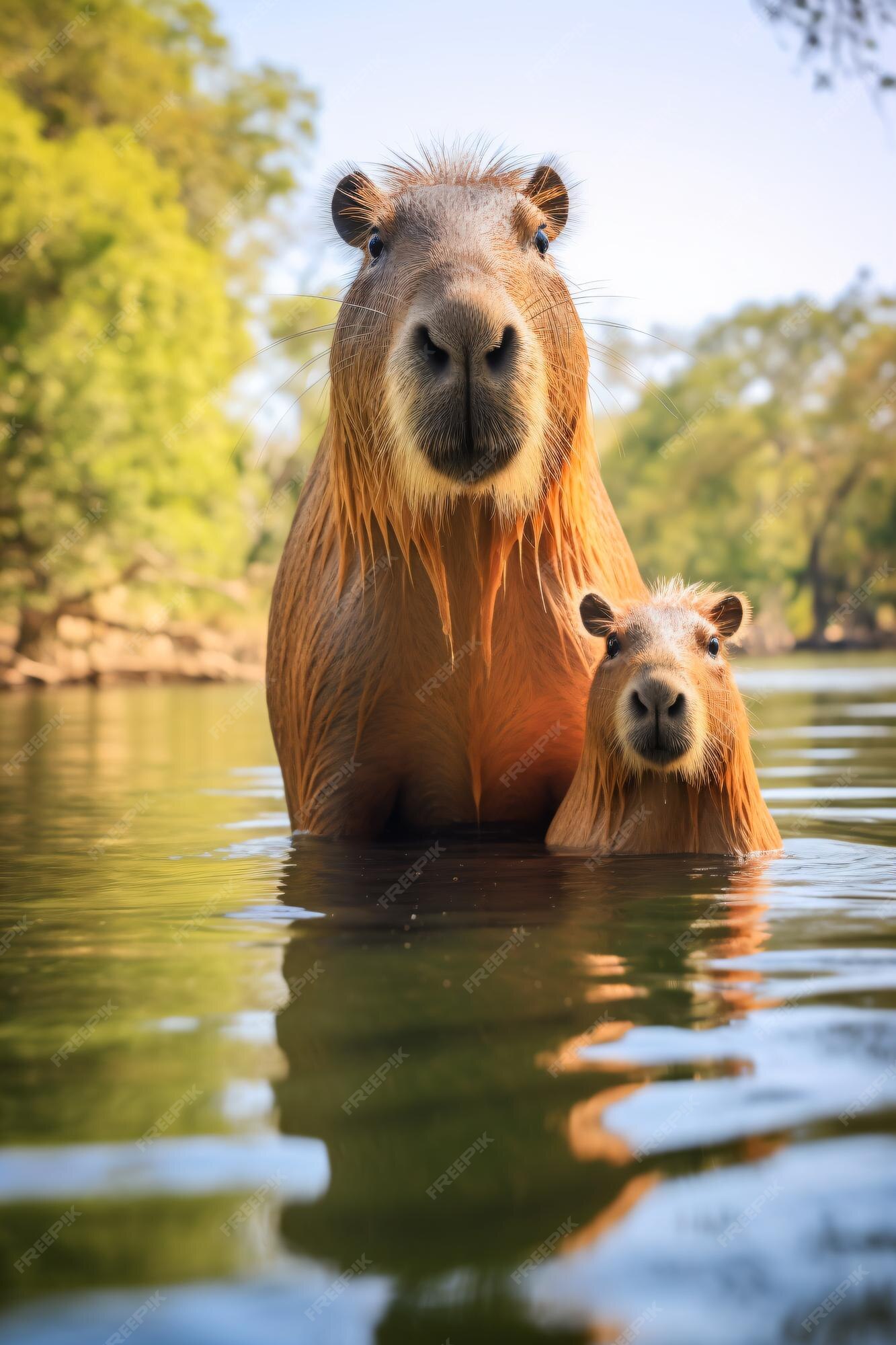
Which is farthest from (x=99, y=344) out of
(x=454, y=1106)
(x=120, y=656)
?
(x=454, y=1106)

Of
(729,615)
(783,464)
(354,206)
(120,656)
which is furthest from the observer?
(783,464)

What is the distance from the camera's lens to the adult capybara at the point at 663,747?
434cm

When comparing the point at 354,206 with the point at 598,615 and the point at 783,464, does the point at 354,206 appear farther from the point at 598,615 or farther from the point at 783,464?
the point at 783,464

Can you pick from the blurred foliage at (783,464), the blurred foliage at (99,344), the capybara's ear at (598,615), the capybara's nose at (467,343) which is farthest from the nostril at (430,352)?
the blurred foliage at (783,464)

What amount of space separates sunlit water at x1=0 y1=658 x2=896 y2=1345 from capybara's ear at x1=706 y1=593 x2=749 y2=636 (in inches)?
34.0

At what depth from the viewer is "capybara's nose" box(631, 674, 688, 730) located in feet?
14.0

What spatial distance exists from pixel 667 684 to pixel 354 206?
71.7 inches

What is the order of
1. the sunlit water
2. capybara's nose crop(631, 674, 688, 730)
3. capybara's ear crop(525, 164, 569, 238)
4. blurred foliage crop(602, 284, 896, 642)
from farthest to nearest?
1. blurred foliage crop(602, 284, 896, 642)
2. capybara's ear crop(525, 164, 569, 238)
3. capybara's nose crop(631, 674, 688, 730)
4. the sunlit water

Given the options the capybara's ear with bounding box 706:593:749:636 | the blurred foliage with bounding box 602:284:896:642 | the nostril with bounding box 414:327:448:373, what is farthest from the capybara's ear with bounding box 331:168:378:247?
the blurred foliage with bounding box 602:284:896:642

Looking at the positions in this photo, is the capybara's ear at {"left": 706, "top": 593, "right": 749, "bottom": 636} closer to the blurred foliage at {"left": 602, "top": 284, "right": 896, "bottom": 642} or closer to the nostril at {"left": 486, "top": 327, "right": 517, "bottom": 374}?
the nostril at {"left": 486, "top": 327, "right": 517, "bottom": 374}

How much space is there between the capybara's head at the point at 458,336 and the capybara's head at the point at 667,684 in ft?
1.69

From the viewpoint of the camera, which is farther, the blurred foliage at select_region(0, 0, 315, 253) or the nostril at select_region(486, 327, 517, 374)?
the blurred foliage at select_region(0, 0, 315, 253)

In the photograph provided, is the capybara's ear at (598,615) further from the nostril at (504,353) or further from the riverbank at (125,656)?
the riverbank at (125,656)

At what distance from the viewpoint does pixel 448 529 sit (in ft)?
14.8
